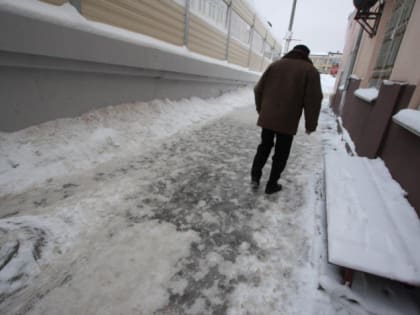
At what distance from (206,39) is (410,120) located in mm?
5990

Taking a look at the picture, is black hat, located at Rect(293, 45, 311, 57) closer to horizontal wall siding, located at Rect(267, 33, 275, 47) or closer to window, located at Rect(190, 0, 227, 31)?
window, located at Rect(190, 0, 227, 31)

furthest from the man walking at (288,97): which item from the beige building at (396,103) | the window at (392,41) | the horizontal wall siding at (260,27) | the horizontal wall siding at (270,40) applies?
the horizontal wall siding at (270,40)

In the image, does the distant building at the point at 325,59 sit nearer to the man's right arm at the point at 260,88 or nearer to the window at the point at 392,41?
the window at the point at 392,41

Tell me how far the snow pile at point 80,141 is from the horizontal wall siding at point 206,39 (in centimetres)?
241

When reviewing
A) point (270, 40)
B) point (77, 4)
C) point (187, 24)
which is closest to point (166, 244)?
point (77, 4)

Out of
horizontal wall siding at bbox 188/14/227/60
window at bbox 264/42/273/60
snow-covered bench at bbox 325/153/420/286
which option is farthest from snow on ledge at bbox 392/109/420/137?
window at bbox 264/42/273/60

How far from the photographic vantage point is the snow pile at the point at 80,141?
220 centimetres

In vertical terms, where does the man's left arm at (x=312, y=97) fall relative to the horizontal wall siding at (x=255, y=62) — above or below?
below

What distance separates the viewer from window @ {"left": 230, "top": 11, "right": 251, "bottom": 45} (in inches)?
341

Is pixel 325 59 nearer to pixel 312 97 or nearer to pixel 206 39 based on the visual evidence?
pixel 206 39

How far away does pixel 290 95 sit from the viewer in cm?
224

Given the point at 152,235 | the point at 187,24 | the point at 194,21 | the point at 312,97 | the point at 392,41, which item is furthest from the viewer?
the point at 194,21

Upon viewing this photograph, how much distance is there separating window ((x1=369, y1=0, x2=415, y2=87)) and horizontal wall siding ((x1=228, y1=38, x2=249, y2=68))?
574 centimetres

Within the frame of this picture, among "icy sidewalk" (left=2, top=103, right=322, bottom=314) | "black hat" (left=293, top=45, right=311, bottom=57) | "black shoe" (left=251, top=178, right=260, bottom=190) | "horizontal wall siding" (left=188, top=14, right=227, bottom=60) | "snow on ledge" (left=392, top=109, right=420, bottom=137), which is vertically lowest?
"icy sidewalk" (left=2, top=103, right=322, bottom=314)
